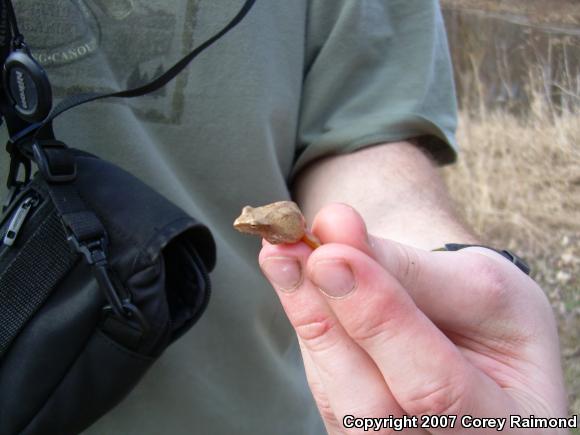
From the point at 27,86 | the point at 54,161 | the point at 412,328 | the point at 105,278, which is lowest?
the point at 412,328

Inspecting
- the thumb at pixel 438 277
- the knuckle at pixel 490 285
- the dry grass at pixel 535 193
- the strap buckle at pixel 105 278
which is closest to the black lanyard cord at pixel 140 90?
the strap buckle at pixel 105 278

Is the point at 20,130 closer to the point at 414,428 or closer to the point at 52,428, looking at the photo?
the point at 52,428

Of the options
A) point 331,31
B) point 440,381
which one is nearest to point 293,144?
point 331,31

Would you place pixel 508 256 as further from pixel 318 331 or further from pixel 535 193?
pixel 535 193

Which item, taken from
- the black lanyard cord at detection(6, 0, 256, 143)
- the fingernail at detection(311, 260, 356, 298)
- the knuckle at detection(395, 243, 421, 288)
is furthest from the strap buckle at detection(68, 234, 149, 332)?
the knuckle at detection(395, 243, 421, 288)

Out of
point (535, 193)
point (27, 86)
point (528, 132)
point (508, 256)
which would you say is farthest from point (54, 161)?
point (535, 193)

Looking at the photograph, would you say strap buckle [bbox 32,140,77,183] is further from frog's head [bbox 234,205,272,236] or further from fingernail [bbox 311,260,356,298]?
fingernail [bbox 311,260,356,298]

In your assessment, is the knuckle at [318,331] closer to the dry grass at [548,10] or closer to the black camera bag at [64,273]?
the black camera bag at [64,273]
